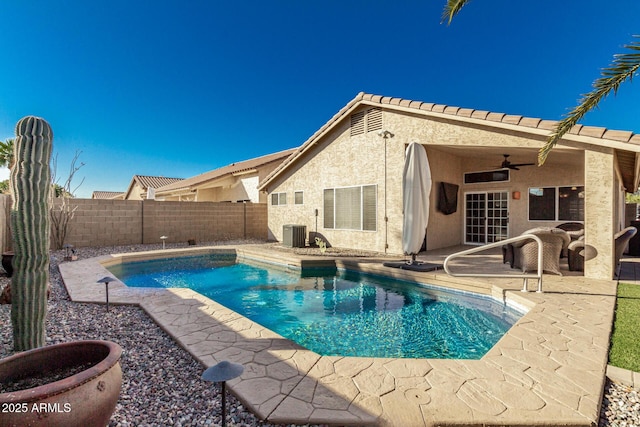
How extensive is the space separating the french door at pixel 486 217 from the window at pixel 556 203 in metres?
0.96

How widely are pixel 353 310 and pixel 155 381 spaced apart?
437 cm

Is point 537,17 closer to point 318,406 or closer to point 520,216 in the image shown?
point 520,216

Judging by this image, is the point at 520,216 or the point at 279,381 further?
the point at 520,216

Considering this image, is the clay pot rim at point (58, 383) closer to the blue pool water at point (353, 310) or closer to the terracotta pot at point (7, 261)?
the blue pool water at point (353, 310)

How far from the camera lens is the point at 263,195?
20.7m

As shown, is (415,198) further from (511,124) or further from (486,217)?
(486,217)

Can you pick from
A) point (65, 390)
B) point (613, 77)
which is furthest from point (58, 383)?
point (613, 77)

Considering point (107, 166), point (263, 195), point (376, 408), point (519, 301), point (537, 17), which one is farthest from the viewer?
point (107, 166)

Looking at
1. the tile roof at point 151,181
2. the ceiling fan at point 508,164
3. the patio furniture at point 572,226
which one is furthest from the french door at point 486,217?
the tile roof at point 151,181

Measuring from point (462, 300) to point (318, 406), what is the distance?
5.66 m

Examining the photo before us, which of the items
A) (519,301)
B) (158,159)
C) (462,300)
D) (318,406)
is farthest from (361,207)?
(158,159)

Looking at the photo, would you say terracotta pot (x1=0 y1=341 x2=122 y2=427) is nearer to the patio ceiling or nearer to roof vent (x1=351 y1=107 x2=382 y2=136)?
the patio ceiling

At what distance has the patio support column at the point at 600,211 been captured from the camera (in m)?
7.26

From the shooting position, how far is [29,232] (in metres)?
3.48
